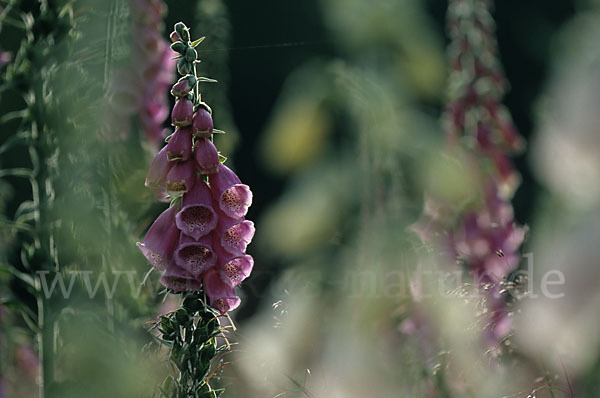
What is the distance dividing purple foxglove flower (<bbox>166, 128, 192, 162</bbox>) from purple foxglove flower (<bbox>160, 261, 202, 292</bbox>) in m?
0.12

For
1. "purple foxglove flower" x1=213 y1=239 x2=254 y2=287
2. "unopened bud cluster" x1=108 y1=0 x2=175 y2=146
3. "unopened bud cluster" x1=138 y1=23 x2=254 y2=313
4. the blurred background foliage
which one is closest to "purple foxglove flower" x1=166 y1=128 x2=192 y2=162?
"unopened bud cluster" x1=138 y1=23 x2=254 y2=313

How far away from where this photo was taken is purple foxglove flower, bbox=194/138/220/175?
2.74 feet

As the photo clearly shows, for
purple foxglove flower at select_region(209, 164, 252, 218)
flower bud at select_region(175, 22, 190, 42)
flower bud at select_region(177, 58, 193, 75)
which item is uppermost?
flower bud at select_region(175, 22, 190, 42)

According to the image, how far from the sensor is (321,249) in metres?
1.52

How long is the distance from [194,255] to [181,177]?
88 mm

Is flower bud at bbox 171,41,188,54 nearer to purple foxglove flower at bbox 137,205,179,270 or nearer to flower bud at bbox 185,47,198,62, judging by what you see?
flower bud at bbox 185,47,198,62

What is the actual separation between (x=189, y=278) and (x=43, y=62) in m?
0.44

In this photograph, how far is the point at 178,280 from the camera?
0.84m

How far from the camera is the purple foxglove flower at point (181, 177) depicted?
2.79 ft

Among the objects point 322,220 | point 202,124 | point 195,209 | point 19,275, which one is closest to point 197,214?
point 195,209

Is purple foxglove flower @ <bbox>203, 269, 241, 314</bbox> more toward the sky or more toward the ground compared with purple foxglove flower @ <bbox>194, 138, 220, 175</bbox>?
more toward the ground

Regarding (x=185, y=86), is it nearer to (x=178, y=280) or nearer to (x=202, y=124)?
(x=202, y=124)

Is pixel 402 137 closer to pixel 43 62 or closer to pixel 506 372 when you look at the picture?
pixel 506 372

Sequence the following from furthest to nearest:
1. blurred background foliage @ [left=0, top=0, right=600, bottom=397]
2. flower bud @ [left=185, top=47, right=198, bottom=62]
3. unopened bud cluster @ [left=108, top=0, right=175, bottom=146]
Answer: unopened bud cluster @ [left=108, top=0, right=175, bottom=146] → blurred background foliage @ [left=0, top=0, right=600, bottom=397] → flower bud @ [left=185, top=47, right=198, bottom=62]
